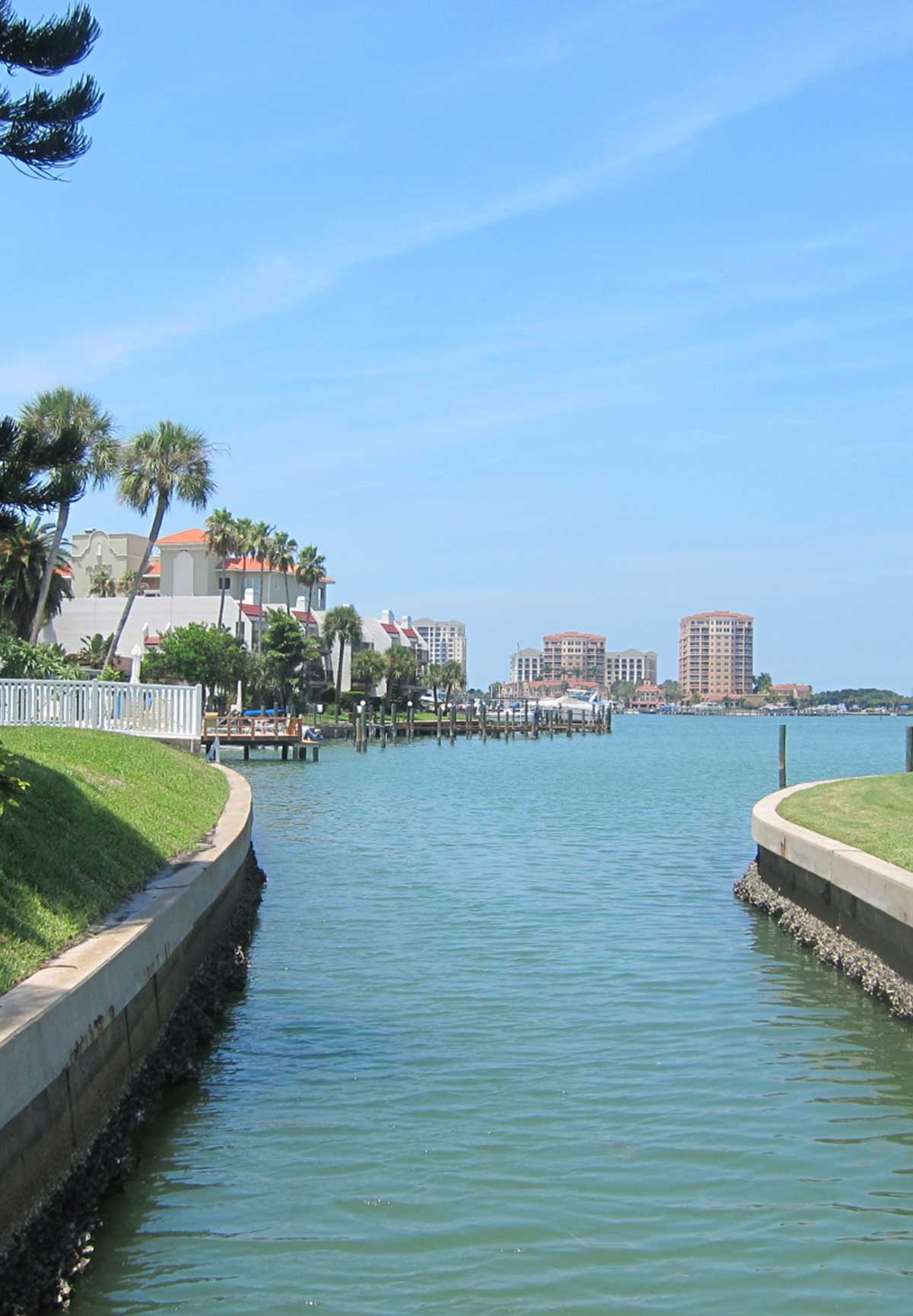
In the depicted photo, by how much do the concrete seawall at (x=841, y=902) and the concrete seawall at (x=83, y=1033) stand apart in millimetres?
6489

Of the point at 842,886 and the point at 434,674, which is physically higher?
the point at 434,674

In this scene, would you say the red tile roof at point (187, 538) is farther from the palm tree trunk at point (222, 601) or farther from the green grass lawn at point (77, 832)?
the green grass lawn at point (77, 832)

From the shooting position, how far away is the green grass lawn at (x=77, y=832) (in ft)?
31.4

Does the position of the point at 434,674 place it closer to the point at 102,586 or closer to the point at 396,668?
the point at 396,668

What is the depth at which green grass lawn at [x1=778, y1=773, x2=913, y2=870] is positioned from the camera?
15.9 meters

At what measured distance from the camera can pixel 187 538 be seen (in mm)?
104812

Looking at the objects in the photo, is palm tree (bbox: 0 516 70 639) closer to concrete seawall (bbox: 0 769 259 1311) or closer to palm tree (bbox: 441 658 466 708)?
concrete seawall (bbox: 0 769 259 1311)

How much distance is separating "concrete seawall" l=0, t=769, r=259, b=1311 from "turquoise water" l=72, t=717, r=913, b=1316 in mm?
595

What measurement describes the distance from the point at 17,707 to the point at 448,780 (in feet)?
105

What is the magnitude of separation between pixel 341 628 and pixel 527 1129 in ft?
334

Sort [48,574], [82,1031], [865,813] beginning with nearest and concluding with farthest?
[82,1031]
[865,813]
[48,574]

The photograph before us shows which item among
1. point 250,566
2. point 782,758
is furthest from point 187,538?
point 782,758

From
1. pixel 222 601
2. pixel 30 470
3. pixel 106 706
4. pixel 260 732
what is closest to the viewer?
pixel 30 470

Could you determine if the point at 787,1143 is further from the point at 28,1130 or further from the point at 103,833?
the point at 103,833
